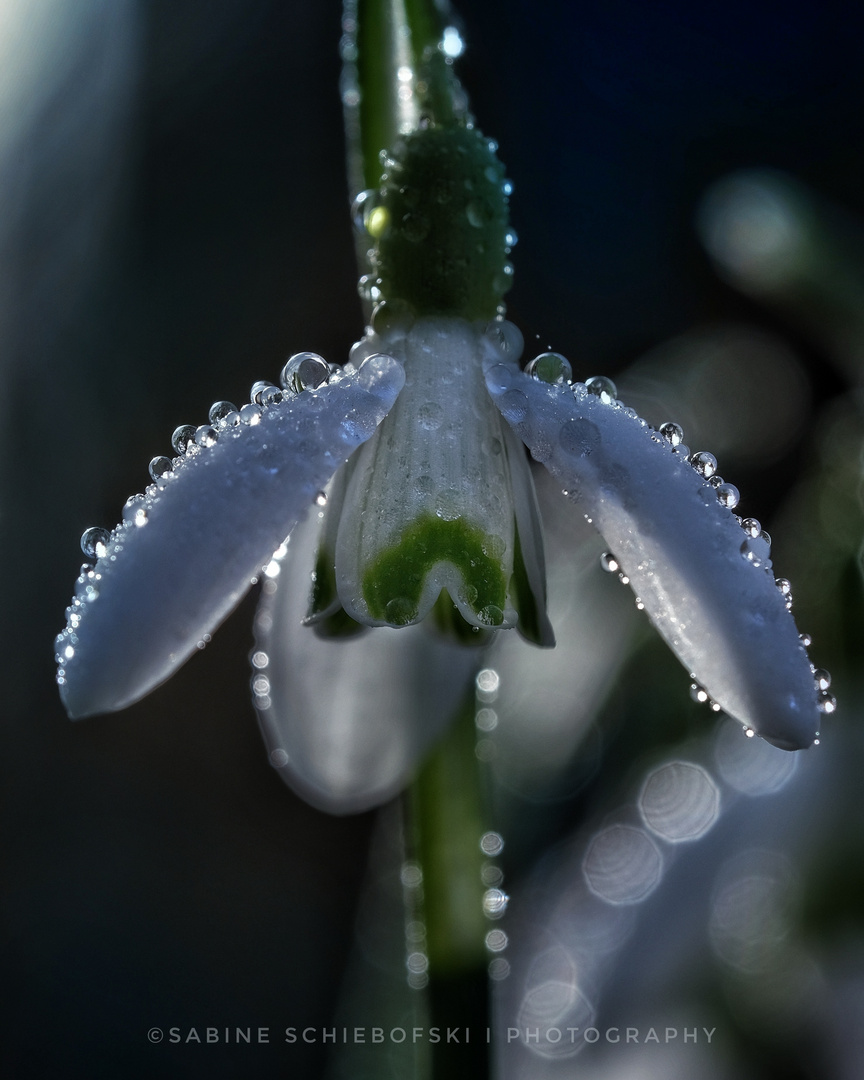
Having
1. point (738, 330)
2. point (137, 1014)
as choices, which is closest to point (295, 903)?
point (137, 1014)

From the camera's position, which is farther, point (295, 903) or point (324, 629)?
point (295, 903)

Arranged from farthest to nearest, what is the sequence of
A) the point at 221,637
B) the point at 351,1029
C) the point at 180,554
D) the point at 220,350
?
the point at 220,350 < the point at 221,637 < the point at 351,1029 < the point at 180,554

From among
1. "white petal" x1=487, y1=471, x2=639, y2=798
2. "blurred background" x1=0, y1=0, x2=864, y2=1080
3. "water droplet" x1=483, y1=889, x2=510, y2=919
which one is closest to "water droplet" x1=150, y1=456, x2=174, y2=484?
"water droplet" x1=483, y1=889, x2=510, y2=919

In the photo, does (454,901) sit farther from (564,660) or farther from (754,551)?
(564,660)

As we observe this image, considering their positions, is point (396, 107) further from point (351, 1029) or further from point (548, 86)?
point (548, 86)

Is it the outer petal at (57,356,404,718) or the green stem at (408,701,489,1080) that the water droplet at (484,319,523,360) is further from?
the green stem at (408,701,489,1080)

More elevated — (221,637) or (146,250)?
(146,250)

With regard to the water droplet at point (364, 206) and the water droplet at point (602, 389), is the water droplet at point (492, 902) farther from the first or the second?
the water droplet at point (364, 206)
